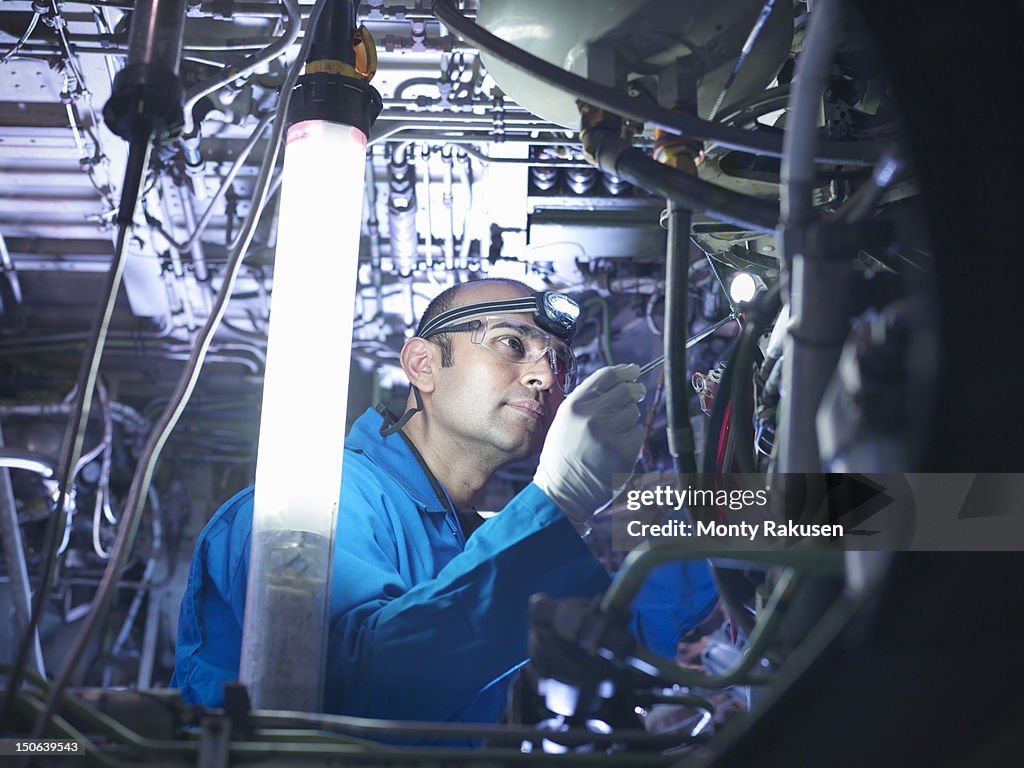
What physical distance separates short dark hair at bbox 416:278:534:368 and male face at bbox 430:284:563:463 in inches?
1.9

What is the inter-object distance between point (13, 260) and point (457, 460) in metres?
1.18

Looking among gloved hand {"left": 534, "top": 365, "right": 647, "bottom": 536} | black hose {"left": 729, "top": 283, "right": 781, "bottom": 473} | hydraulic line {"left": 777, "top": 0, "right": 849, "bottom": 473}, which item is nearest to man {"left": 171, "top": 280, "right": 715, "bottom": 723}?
gloved hand {"left": 534, "top": 365, "right": 647, "bottom": 536}

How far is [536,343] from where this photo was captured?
178 cm

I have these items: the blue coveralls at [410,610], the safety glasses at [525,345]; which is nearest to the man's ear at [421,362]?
the safety glasses at [525,345]

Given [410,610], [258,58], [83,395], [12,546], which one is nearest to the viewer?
[83,395]

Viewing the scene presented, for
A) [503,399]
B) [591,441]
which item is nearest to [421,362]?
[503,399]

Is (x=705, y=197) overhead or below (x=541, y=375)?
below

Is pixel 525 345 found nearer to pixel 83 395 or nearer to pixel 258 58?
pixel 258 58

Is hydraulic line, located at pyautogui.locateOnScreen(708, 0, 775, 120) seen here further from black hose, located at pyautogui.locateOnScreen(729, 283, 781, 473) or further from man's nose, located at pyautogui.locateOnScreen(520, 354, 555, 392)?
man's nose, located at pyautogui.locateOnScreen(520, 354, 555, 392)

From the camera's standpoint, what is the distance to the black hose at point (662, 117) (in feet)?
2.58

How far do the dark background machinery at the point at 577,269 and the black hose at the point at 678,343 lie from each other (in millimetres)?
24

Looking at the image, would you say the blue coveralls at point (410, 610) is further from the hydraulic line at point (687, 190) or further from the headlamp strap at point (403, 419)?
the hydraulic line at point (687, 190)

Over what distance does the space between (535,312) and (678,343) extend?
993 millimetres

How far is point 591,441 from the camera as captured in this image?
132 cm
